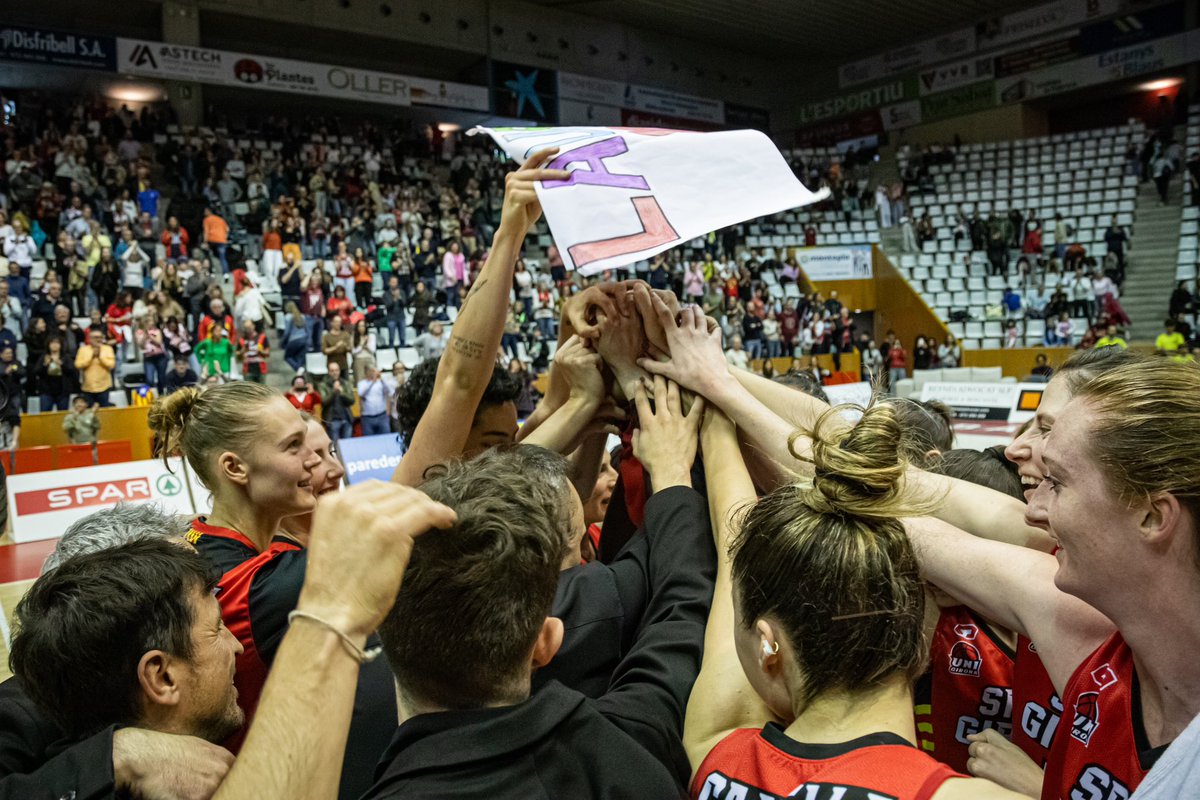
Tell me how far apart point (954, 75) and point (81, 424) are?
2841 centimetres

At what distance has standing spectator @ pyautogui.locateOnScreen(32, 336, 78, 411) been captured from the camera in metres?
12.9

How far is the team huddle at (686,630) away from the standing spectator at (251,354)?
13.0 m

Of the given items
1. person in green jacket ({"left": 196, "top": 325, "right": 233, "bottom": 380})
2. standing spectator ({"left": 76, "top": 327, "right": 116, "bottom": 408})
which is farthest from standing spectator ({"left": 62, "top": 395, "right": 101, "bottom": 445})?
person in green jacket ({"left": 196, "top": 325, "right": 233, "bottom": 380})

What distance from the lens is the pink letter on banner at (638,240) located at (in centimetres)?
182

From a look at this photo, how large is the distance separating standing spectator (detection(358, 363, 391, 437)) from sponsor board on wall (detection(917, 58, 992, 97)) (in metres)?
24.8

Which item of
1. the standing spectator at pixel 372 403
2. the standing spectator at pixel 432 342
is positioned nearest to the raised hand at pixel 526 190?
the standing spectator at pixel 372 403

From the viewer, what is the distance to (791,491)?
1452mm

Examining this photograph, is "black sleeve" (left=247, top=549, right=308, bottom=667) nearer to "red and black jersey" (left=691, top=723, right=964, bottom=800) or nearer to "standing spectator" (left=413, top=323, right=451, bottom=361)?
"red and black jersey" (left=691, top=723, right=964, bottom=800)

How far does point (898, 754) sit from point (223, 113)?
2517 cm

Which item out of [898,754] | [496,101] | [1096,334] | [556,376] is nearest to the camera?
[898,754]

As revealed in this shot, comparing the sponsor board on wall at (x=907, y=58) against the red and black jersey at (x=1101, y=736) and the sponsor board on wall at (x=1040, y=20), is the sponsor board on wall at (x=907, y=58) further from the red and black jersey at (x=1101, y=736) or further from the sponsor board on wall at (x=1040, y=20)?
the red and black jersey at (x=1101, y=736)

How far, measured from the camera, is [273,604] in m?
1.90

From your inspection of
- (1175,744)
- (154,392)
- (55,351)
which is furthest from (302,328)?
(1175,744)

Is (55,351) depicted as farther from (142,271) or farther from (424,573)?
(424,573)
